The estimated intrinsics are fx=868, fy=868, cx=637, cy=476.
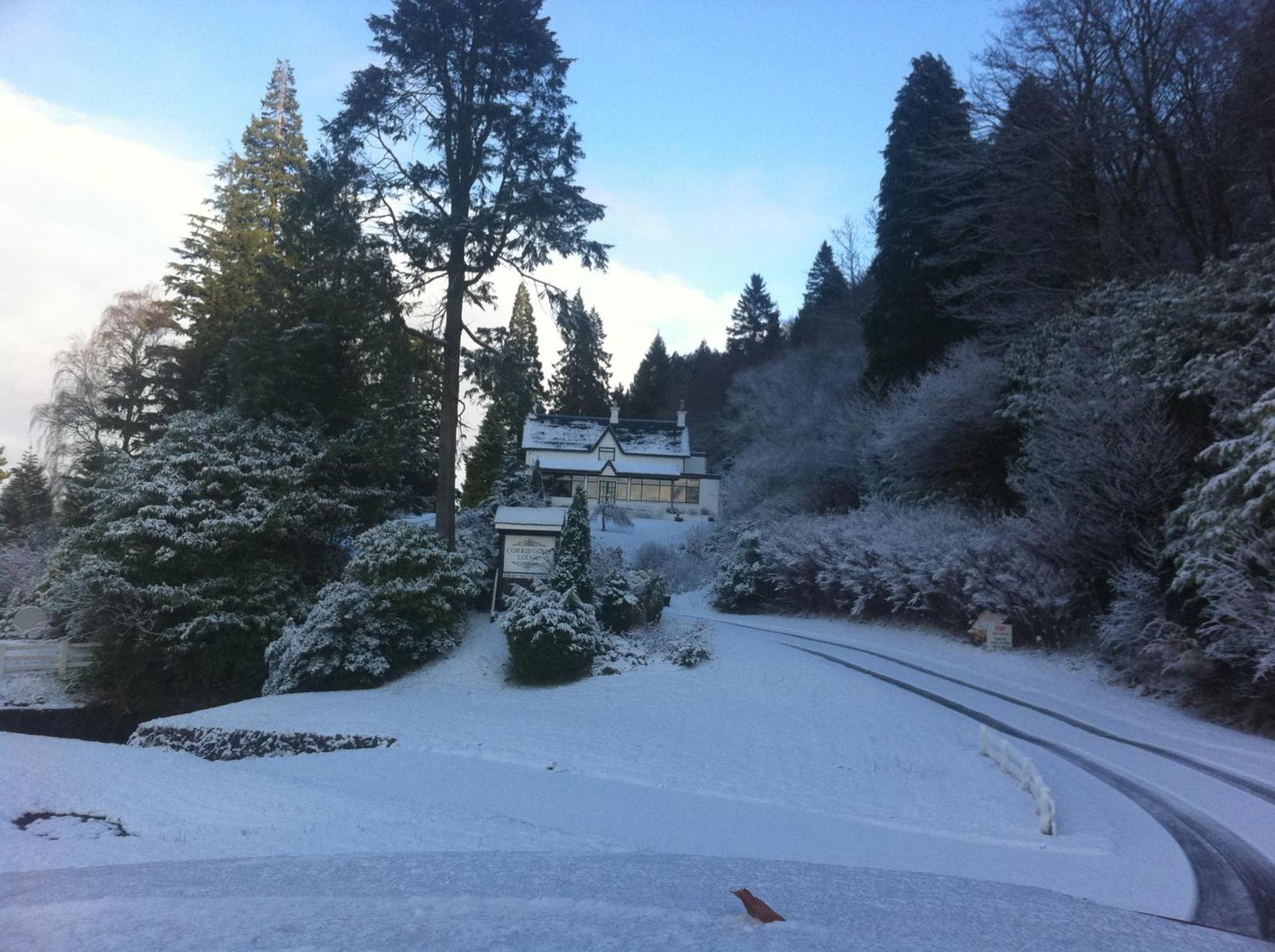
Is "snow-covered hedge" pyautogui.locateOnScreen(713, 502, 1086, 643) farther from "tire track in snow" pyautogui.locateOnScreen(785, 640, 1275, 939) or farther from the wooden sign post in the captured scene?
the wooden sign post

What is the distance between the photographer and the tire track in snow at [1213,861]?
6.10 metres


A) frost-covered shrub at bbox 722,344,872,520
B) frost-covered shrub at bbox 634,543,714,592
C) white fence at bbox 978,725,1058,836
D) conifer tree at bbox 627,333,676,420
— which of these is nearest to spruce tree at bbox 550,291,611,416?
conifer tree at bbox 627,333,676,420

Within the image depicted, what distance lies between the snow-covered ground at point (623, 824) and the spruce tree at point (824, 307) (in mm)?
37000

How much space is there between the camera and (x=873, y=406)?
32594mm

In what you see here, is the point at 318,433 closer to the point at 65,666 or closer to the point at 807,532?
the point at 65,666

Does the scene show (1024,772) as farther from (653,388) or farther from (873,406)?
(653,388)

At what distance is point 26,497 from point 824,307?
1868 inches

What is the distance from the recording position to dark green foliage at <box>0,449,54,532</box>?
37.8 metres

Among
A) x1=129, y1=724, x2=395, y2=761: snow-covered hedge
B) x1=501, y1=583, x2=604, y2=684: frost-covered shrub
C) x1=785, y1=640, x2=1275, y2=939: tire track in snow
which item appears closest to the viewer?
x1=785, y1=640, x2=1275, y2=939: tire track in snow

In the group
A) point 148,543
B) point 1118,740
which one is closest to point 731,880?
point 1118,740

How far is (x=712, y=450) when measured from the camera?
69.1 metres

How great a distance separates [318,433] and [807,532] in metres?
14.5

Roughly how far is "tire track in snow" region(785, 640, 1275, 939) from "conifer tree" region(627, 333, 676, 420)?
69098 millimetres

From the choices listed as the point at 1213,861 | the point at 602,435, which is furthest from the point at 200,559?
the point at 602,435
